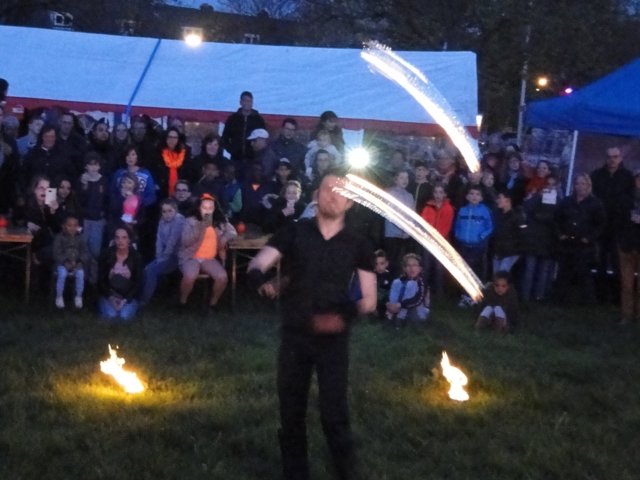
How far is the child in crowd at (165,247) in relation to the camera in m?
11.5

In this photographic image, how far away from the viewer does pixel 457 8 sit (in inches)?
1177

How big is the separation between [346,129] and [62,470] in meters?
10.6

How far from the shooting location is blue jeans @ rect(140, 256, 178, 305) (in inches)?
452

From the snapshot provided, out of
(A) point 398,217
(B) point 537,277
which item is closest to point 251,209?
(B) point 537,277

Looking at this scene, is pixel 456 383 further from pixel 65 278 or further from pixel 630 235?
pixel 65 278

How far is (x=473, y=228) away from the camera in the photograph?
41.4 feet

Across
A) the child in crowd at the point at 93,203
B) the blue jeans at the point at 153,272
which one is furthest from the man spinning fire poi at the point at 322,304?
the child in crowd at the point at 93,203

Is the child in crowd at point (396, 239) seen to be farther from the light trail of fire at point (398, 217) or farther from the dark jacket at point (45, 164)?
the dark jacket at point (45, 164)

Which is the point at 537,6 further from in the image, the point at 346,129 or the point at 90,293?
the point at 90,293

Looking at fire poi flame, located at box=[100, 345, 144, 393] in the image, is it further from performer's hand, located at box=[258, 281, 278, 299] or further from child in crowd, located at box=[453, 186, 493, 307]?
child in crowd, located at box=[453, 186, 493, 307]

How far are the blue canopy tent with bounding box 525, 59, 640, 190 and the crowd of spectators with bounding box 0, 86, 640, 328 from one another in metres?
0.47

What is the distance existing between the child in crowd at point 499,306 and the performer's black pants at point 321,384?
5.45 metres

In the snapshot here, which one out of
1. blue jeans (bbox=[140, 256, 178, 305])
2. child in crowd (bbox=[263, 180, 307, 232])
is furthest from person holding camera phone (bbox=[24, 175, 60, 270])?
child in crowd (bbox=[263, 180, 307, 232])

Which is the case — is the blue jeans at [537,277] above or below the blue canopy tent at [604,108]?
below
